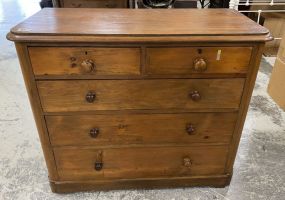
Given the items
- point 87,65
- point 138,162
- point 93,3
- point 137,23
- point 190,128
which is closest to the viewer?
point 87,65

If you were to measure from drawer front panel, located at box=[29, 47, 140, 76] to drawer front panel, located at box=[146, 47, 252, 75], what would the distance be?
0.08 metres

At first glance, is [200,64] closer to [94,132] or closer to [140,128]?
[140,128]

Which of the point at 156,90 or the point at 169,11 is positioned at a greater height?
the point at 169,11

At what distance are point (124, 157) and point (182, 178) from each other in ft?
1.15

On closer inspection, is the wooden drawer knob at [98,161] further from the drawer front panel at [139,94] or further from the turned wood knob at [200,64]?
the turned wood knob at [200,64]

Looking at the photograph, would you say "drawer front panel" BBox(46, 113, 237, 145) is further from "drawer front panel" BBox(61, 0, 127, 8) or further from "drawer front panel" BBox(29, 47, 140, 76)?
"drawer front panel" BBox(61, 0, 127, 8)

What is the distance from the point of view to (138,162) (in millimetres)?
1337

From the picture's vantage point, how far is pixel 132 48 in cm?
101

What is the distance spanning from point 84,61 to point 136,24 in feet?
0.92

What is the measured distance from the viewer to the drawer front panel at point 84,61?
39.8 inches

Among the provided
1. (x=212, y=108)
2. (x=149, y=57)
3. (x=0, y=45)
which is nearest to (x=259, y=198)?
(x=212, y=108)

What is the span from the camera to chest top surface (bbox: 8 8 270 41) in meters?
0.99

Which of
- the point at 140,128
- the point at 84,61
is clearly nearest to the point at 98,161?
the point at 140,128

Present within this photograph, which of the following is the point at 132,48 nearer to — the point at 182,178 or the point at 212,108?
the point at 212,108
